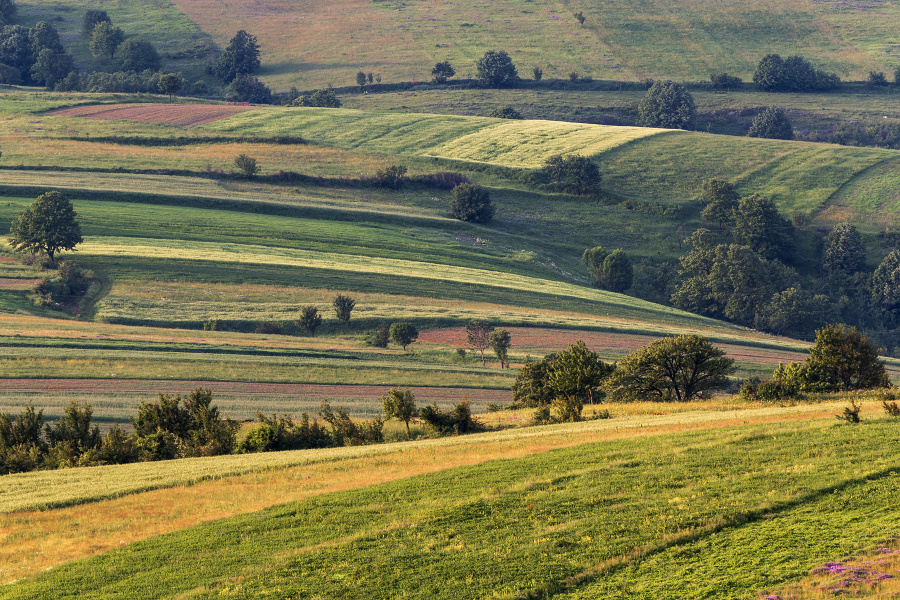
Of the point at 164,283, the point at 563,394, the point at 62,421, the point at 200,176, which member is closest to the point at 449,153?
the point at 200,176

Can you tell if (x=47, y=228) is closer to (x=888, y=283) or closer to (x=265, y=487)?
(x=265, y=487)

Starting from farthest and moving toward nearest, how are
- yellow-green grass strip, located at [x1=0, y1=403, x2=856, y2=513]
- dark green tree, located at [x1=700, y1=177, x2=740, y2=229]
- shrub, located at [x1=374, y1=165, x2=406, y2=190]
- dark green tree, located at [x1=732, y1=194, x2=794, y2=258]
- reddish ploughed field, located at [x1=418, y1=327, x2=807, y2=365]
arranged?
shrub, located at [x1=374, y1=165, x2=406, y2=190], dark green tree, located at [x1=700, y1=177, x2=740, y2=229], dark green tree, located at [x1=732, y1=194, x2=794, y2=258], reddish ploughed field, located at [x1=418, y1=327, x2=807, y2=365], yellow-green grass strip, located at [x1=0, y1=403, x2=856, y2=513]

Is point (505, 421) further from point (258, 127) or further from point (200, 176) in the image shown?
point (258, 127)

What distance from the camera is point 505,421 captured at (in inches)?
2100

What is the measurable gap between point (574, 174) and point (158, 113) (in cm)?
8465

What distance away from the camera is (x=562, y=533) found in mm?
24641

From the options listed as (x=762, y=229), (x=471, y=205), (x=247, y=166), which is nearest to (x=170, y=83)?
(x=247, y=166)

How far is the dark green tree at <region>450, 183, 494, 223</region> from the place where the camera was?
435 feet

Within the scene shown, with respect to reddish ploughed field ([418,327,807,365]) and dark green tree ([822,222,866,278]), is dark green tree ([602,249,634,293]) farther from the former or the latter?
dark green tree ([822,222,866,278])

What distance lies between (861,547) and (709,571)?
3.68 m

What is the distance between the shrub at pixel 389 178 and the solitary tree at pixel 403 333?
195 ft

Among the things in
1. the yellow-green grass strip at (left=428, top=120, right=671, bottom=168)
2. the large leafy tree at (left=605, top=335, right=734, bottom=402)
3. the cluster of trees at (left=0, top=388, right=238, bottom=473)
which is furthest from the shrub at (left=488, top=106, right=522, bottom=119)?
the cluster of trees at (left=0, top=388, right=238, bottom=473)

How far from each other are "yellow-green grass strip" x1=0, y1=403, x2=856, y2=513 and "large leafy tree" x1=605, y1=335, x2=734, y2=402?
13.2 metres

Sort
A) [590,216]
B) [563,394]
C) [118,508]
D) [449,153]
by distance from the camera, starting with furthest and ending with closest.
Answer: [449,153], [590,216], [563,394], [118,508]
